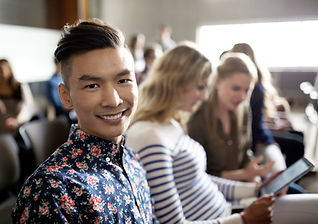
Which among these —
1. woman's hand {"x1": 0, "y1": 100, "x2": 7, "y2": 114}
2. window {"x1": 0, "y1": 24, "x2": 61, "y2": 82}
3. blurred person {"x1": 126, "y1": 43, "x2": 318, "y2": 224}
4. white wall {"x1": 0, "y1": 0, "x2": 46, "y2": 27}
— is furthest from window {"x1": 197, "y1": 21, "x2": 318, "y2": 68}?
white wall {"x1": 0, "y1": 0, "x2": 46, "y2": 27}

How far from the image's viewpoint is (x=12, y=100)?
2.40m

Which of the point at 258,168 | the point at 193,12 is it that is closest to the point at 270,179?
the point at 258,168

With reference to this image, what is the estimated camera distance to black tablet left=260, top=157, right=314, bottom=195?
785mm

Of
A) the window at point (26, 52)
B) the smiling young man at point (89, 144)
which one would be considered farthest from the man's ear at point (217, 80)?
the window at point (26, 52)

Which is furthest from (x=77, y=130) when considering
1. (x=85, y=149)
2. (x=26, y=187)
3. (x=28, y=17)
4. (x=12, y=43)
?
(x=28, y=17)

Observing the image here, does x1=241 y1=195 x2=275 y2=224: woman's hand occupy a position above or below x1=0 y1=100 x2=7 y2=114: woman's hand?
below

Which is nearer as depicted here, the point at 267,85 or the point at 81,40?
the point at 81,40

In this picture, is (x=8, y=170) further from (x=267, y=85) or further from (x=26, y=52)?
(x=26, y=52)

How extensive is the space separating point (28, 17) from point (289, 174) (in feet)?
12.8

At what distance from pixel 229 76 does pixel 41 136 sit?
0.92m

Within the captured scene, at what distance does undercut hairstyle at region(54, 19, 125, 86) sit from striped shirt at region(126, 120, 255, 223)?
1.21 ft

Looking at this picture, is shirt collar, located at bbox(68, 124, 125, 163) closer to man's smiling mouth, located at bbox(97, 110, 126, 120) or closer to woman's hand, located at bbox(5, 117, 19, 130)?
man's smiling mouth, located at bbox(97, 110, 126, 120)

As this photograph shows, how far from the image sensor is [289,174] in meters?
0.85

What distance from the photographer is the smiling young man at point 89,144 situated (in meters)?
0.49
